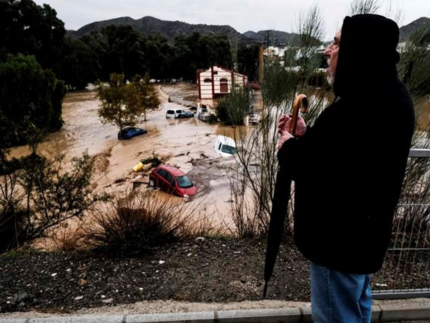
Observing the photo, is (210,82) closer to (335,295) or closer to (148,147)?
(148,147)

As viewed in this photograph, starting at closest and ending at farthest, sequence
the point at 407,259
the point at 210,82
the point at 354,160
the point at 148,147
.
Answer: the point at 354,160 → the point at 407,259 → the point at 148,147 → the point at 210,82

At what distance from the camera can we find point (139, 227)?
396 cm

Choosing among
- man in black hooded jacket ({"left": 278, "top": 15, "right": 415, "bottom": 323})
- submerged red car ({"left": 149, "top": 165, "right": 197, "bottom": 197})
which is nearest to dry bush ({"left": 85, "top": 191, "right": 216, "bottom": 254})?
man in black hooded jacket ({"left": 278, "top": 15, "right": 415, "bottom": 323})

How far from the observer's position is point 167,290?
300 centimetres

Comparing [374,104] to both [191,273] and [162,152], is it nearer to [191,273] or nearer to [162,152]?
[191,273]

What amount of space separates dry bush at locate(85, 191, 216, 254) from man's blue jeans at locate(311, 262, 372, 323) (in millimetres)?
2333

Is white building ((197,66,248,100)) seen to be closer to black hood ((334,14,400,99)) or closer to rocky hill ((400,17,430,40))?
rocky hill ((400,17,430,40))

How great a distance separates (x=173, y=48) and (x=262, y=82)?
2800 inches

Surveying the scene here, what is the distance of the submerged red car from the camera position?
540 inches

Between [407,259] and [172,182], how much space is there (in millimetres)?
11404

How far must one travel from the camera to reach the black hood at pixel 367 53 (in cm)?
138

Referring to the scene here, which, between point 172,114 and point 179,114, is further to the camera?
point 172,114

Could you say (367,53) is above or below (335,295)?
above

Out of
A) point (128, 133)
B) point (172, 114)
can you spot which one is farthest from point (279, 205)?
point (172, 114)
